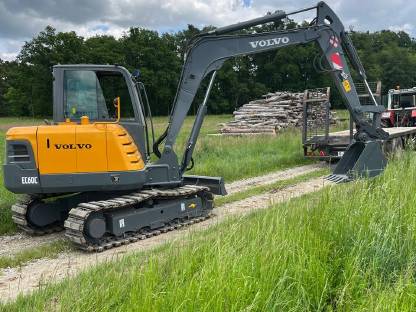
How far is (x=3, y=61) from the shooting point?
87.0 meters

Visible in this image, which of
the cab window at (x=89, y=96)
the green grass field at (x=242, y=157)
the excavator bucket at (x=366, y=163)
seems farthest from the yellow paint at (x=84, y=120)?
the excavator bucket at (x=366, y=163)

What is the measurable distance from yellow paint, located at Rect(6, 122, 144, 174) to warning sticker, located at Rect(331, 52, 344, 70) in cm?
531

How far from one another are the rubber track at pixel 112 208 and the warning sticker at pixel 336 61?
4.47 m

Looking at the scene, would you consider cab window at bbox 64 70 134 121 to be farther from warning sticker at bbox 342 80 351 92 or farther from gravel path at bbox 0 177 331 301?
warning sticker at bbox 342 80 351 92

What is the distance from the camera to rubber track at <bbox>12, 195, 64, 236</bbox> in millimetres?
7994

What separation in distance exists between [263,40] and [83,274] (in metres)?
6.50

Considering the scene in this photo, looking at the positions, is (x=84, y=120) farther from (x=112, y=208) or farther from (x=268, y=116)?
(x=268, y=116)

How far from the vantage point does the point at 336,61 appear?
10500mm

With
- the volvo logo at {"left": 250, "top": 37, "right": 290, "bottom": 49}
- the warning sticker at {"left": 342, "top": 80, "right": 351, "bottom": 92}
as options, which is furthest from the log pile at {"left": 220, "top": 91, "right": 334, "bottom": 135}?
the volvo logo at {"left": 250, "top": 37, "right": 290, "bottom": 49}

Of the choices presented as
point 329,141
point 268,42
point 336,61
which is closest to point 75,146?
point 268,42

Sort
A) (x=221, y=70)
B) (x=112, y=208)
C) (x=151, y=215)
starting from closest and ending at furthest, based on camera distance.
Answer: (x=112, y=208), (x=151, y=215), (x=221, y=70)

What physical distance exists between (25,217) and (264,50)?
17.5 feet

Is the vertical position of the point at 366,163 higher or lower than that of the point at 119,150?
lower

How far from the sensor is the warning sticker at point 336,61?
34.4 feet
